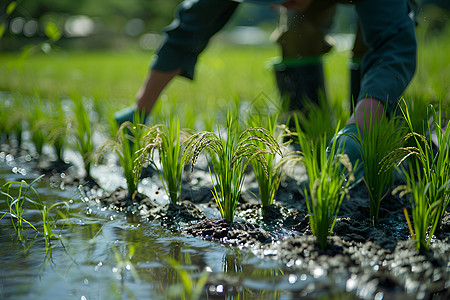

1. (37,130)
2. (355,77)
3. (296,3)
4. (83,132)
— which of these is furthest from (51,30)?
(355,77)

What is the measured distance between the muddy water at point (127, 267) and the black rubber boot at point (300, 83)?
1453 mm

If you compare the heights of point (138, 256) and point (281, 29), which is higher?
point (281, 29)

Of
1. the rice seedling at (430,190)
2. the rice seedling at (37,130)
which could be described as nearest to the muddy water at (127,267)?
the rice seedling at (430,190)

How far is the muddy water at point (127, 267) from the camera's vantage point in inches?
43.7

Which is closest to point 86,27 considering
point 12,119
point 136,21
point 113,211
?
point 136,21

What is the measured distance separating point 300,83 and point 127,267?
1.77m

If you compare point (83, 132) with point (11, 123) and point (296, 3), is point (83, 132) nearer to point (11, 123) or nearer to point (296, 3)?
point (11, 123)

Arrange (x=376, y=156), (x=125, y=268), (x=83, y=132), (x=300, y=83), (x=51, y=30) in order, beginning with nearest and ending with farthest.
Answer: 1. (x=125, y=268)
2. (x=376, y=156)
3. (x=51, y=30)
4. (x=83, y=132)
5. (x=300, y=83)

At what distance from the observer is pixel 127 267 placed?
48.9 inches

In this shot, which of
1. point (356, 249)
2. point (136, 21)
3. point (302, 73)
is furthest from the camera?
point (136, 21)

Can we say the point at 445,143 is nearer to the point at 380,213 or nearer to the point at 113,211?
the point at 380,213

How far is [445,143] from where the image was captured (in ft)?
4.64

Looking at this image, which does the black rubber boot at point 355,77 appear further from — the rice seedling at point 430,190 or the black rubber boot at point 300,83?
the rice seedling at point 430,190

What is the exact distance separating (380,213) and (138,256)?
2.99 ft
